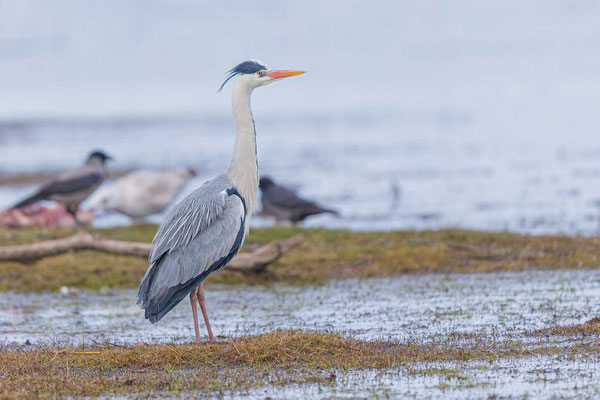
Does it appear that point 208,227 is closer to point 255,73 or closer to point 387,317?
point 255,73

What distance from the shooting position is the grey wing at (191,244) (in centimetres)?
757

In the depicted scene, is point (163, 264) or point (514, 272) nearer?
point (163, 264)

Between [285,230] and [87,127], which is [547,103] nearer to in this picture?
[87,127]

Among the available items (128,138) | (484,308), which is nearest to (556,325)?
(484,308)

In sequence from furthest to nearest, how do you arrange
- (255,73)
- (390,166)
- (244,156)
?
(390,166) < (255,73) < (244,156)

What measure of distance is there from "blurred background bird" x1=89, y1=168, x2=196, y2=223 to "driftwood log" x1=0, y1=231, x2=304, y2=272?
4.42 m

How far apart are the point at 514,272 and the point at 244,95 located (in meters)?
4.17

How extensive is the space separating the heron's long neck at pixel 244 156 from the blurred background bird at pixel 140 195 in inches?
305

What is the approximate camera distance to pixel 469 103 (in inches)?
2724

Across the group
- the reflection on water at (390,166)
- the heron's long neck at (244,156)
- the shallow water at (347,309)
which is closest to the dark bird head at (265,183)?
the reflection on water at (390,166)

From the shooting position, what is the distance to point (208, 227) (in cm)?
797

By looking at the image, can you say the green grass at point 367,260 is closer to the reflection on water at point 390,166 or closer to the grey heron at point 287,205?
the grey heron at point 287,205

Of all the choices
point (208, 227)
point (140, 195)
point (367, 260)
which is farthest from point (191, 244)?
point (140, 195)

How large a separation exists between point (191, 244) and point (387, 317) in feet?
6.64
